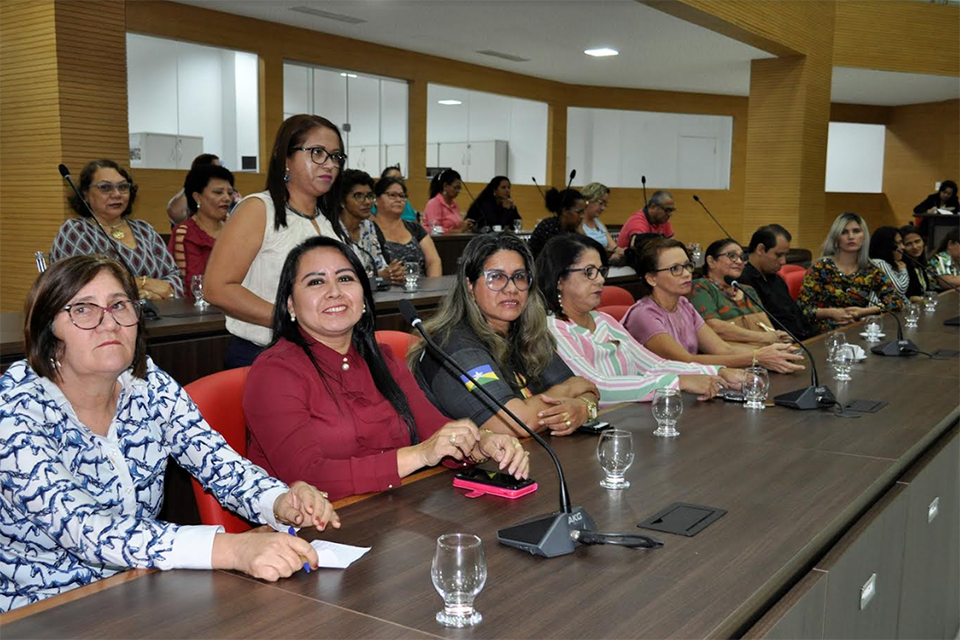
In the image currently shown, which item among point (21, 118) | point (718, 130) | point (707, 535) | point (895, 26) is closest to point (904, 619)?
point (707, 535)

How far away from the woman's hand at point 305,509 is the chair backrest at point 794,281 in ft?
15.2

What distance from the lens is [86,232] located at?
389cm

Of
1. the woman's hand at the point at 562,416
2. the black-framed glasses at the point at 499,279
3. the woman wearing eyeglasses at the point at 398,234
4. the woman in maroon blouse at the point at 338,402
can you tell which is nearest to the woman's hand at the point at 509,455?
the woman in maroon blouse at the point at 338,402

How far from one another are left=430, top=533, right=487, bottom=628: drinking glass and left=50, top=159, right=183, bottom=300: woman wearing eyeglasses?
3.03 meters

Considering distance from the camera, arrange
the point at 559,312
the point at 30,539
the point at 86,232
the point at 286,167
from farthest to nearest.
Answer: the point at 86,232 → the point at 559,312 → the point at 286,167 → the point at 30,539

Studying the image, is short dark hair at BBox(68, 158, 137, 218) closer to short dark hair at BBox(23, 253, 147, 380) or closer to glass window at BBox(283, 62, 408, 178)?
short dark hair at BBox(23, 253, 147, 380)

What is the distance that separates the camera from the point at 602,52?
10.8 m

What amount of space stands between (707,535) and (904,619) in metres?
0.97

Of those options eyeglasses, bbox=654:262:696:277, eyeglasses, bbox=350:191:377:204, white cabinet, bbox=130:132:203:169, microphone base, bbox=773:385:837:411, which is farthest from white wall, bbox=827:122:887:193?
microphone base, bbox=773:385:837:411

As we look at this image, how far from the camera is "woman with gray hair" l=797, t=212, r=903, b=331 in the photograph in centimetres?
525

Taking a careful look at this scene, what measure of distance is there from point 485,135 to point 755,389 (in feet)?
35.2

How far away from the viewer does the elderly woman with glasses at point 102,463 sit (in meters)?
1.39

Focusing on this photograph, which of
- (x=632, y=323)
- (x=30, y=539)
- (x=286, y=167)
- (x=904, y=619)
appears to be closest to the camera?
(x=30, y=539)

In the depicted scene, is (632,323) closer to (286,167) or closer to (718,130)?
(286,167)
